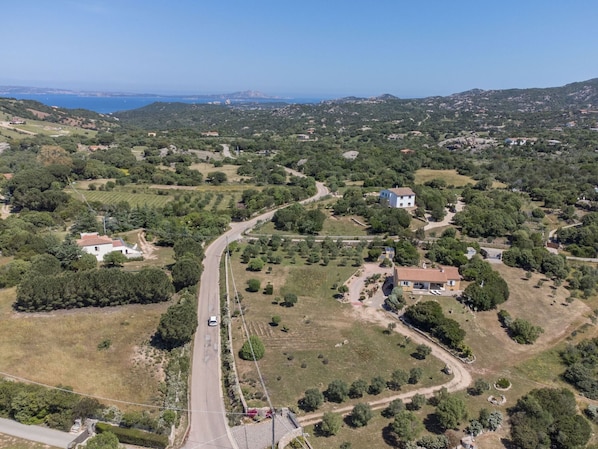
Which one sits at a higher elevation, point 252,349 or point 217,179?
point 217,179

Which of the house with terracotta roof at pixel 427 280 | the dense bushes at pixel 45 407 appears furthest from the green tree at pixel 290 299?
the dense bushes at pixel 45 407

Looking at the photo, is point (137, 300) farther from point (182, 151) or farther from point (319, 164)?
point (182, 151)

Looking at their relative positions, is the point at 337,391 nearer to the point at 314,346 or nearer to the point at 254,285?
the point at 314,346

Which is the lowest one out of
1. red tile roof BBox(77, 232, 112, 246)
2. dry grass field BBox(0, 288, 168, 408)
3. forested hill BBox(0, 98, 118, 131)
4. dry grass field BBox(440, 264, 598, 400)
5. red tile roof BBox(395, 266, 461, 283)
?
dry grass field BBox(440, 264, 598, 400)

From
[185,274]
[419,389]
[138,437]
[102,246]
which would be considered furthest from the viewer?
[102,246]

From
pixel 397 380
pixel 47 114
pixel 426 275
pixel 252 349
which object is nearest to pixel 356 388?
pixel 397 380

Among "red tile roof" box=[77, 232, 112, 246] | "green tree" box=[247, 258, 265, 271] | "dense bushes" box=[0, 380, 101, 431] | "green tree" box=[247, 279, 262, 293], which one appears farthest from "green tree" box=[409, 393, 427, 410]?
"red tile roof" box=[77, 232, 112, 246]

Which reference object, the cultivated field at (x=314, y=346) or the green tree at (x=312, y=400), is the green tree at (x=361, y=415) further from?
the green tree at (x=312, y=400)

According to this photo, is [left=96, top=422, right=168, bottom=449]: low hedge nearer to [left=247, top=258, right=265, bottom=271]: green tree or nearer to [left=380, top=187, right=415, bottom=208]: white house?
[left=247, top=258, right=265, bottom=271]: green tree

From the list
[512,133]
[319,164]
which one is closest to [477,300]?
[319,164]
